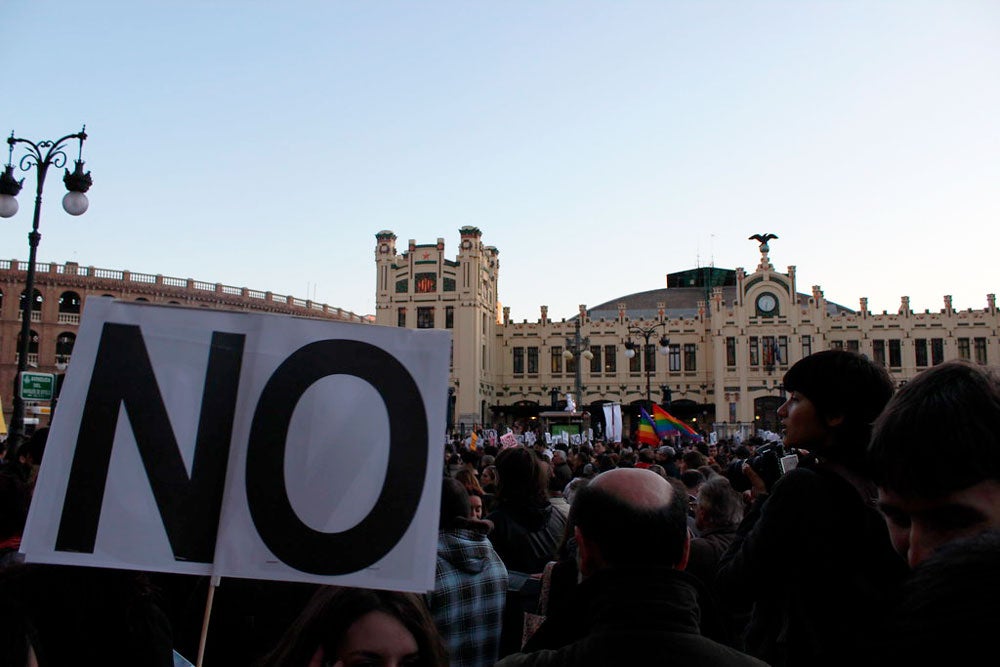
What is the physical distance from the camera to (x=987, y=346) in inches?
2142

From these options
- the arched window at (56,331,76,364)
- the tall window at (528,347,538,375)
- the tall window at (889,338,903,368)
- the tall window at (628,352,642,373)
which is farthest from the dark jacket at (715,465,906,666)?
the tall window at (889,338,903,368)

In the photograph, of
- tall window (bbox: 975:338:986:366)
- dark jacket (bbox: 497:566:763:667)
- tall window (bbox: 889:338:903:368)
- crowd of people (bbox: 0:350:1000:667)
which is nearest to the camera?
crowd of people (bbox: 0:350:1000:667)

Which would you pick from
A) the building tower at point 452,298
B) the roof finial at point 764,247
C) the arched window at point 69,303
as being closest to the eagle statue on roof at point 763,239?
the roof finial at point 764,247

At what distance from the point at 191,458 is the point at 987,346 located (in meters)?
62.4

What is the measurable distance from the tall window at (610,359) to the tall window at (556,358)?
338 cm

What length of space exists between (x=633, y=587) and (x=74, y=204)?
12720 millimetres

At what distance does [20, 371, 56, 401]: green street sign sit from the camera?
11203mm

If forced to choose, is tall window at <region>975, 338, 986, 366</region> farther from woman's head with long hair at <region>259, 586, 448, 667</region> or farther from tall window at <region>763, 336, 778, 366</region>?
woman's head with long hair at <region>259, 586, 448, 667</region>

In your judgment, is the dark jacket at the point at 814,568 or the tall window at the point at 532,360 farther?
the tall window at the point at 532,360

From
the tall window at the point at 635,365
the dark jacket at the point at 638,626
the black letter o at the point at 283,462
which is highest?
the tall window at the point at 635,365

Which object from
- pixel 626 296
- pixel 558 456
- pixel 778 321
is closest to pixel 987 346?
pixel 778 321

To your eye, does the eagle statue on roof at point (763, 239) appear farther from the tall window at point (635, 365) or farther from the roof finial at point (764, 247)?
the tall window at point (635, 365)

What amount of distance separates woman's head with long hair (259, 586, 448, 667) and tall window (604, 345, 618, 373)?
184 feet

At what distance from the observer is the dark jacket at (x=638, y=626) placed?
189cm
